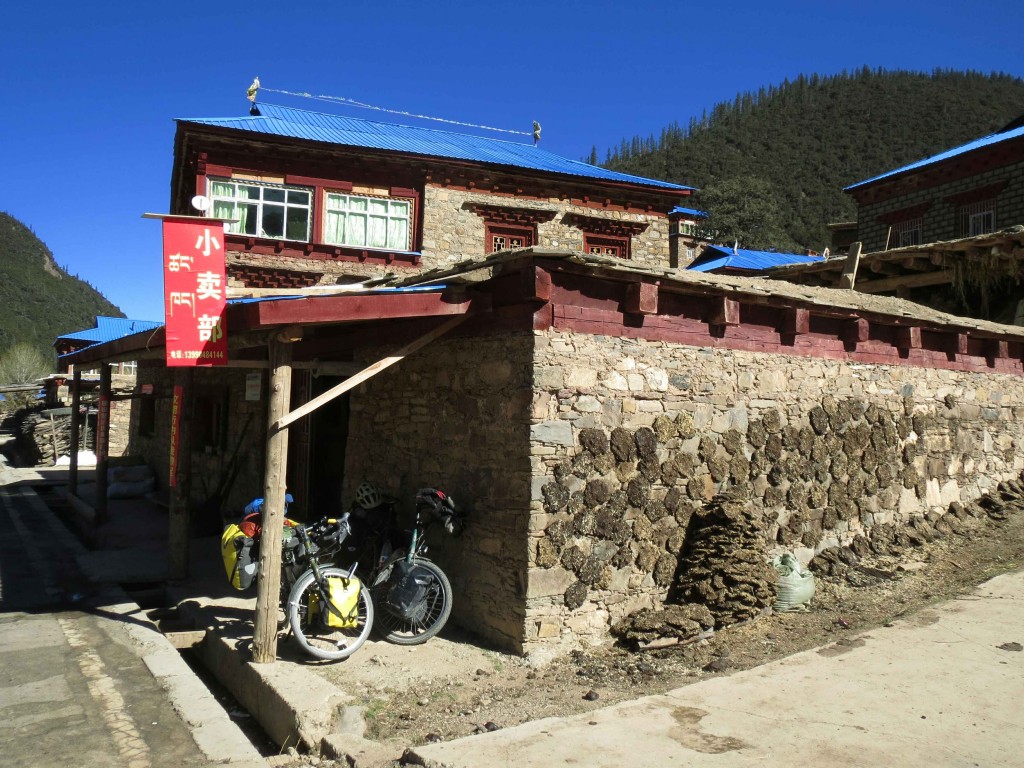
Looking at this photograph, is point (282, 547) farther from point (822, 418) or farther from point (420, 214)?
point (420, 214)

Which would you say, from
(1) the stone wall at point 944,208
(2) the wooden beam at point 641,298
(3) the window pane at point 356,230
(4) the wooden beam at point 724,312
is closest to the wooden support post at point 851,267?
(4) the wooden beam at point 724,312

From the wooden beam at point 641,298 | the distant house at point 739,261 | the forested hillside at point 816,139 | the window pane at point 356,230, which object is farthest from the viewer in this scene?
the forested hillside at point 816,139

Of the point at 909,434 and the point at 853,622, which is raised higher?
the point at 909,434

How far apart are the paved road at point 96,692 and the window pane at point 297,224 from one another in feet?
34.9

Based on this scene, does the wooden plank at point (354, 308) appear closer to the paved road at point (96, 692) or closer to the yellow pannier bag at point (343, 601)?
the yellow pannier bag at point (343, 601)

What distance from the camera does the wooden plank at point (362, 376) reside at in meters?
5.68

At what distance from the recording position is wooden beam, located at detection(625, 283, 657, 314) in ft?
21.4

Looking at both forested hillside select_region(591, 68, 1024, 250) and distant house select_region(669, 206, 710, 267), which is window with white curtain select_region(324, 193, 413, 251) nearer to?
distant house select_region(669, 206, 710, 267)

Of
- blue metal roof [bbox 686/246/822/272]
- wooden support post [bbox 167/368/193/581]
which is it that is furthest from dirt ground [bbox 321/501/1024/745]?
blue metal roof [bbox 686/246/822/272]

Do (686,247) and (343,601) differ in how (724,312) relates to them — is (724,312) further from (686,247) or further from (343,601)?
(686,247)

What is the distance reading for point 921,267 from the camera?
14875mm

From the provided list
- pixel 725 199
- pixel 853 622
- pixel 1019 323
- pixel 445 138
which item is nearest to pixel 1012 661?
pixel 853 622

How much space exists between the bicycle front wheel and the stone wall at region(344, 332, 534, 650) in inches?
36.1

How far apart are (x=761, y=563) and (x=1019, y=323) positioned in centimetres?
972
